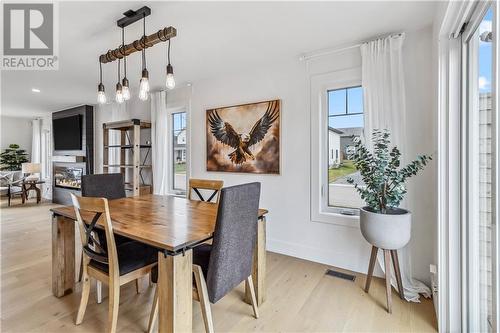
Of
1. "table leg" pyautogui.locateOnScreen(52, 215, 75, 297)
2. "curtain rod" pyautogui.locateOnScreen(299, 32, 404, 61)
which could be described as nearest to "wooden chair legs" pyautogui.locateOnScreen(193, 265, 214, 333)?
"table leg" pyautogui.locateOnScreen(52, 215, 75, 297)

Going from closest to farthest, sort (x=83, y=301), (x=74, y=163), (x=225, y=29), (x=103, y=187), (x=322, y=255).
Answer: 1. (x=83, y=301)
2. (x=225, y=29)
3. (x=103, y=187)
4. (x=322, y=255)
5. (x=74, y=163)

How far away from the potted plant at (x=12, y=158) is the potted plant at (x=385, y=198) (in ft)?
29.9

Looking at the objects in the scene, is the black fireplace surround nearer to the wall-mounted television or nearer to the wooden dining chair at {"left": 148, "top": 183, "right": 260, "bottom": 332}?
the wall-mounted television

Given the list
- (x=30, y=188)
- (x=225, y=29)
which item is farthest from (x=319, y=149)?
(x=30, y=188)

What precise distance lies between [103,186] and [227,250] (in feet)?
6.33

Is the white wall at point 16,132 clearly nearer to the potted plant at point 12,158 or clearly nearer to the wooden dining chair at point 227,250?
the potted plant at point 12,158

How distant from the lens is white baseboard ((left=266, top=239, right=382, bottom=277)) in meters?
2.56

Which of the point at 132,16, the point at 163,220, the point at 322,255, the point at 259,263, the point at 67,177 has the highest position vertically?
the point at 132,16

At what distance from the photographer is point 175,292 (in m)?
1.27

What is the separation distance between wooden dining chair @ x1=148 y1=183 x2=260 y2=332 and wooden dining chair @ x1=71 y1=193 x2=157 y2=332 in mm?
251

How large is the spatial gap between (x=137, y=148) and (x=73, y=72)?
4.40 ft

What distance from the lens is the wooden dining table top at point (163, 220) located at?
1.35 metres

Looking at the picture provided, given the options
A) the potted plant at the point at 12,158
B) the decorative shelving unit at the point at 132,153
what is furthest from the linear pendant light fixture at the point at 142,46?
the potted plant at the point at 12,158

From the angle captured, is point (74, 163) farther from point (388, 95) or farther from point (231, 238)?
point (388, 95)
